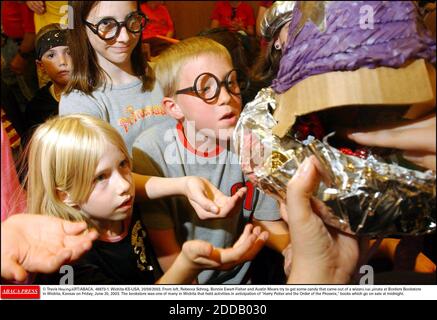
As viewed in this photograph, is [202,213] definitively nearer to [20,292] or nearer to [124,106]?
[124,106]

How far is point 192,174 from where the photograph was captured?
82 centimetres

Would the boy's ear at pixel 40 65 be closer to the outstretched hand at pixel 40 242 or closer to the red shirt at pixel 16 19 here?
the red shirt at pixel 16 19

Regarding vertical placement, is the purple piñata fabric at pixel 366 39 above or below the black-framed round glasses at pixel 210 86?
above

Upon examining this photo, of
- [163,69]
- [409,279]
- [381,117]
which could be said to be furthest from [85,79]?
[409,279]

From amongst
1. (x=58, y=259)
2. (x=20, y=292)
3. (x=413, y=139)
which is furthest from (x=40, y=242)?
(x=413, y=139)

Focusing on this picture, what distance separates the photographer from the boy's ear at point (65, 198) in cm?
78

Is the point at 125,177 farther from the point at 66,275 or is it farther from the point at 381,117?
the point at 381,117

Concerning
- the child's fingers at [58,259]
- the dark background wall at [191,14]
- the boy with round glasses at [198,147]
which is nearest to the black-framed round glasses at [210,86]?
the boy with round glasses at [198,147]

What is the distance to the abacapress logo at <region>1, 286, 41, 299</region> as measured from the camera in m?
0.86

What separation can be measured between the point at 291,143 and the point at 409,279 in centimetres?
35

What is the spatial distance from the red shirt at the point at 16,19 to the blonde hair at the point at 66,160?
6.7 inches

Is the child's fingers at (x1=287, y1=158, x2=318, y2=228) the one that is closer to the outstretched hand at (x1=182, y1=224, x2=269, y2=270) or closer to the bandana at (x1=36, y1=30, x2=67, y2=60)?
the outstretched hand at (x1=182, y1=224, x2=269, y2=270)

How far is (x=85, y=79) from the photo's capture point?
80 centimetres

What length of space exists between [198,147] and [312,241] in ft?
0.79
